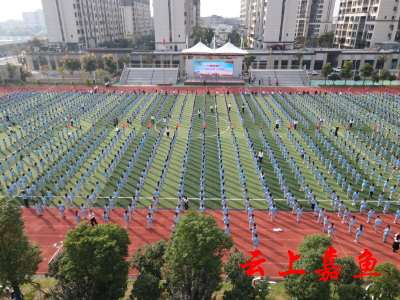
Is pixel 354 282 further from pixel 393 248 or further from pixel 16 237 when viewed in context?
pixel 16 237

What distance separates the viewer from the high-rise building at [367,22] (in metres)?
56.8

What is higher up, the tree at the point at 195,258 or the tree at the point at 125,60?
the tree at the point at 125,60

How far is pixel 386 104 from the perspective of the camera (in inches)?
1248

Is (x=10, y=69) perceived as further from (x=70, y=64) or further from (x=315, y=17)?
(x=315, y=17)

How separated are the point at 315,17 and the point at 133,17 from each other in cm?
5300

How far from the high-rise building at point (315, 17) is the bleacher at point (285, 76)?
4105cm

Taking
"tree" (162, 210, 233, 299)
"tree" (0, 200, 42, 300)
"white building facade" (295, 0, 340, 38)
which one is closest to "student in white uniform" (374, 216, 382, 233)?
"tree" (162, 210, 233, 299)

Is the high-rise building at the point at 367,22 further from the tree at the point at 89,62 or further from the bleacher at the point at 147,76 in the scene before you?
the tree at the point at 89,62

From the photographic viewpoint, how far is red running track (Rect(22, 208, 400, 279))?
38.5ft

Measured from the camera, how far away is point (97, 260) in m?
8.02

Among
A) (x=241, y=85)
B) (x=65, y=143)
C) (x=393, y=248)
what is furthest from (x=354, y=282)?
(x=241, y=85)

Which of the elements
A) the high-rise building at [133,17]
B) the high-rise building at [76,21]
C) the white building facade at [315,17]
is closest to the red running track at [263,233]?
the high-rise building at [76,21]

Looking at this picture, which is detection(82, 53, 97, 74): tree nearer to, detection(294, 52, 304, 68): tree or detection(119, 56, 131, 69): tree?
detection(119, 56, 131, 69): tree

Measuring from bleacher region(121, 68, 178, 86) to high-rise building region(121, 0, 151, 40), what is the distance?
41081 mm
